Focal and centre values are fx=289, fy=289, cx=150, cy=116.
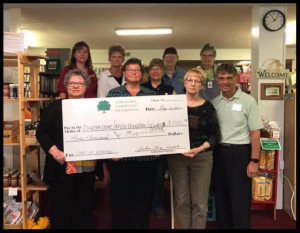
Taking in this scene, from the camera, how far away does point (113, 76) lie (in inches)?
110

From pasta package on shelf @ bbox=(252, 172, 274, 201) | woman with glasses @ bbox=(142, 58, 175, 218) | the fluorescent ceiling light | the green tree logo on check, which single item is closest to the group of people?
the green tree logo on check

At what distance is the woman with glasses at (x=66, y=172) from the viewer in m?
2.08

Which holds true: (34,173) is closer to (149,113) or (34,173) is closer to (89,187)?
(89,187)

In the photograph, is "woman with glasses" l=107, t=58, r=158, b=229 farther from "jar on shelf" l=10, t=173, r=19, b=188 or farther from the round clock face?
the round clock face

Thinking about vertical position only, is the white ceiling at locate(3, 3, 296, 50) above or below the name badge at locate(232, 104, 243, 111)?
above

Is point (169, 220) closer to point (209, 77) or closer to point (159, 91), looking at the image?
point (159, 91)

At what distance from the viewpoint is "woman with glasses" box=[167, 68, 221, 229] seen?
2172 millimetres

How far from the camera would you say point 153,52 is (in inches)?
347

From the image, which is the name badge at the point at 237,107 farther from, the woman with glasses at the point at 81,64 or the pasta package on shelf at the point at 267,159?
the woman with glasses at the point at 81,64

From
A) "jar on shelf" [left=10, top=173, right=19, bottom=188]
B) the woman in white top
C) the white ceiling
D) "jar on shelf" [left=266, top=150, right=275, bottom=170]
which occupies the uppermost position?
the white ceiling

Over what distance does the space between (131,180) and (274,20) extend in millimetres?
2437

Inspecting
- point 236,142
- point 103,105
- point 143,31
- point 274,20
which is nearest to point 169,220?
point 236,142

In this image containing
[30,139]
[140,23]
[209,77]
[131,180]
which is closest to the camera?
[131,180]

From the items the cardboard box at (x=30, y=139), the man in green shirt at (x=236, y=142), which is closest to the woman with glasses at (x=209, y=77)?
the man in green shirt at (x=236, y=142)
